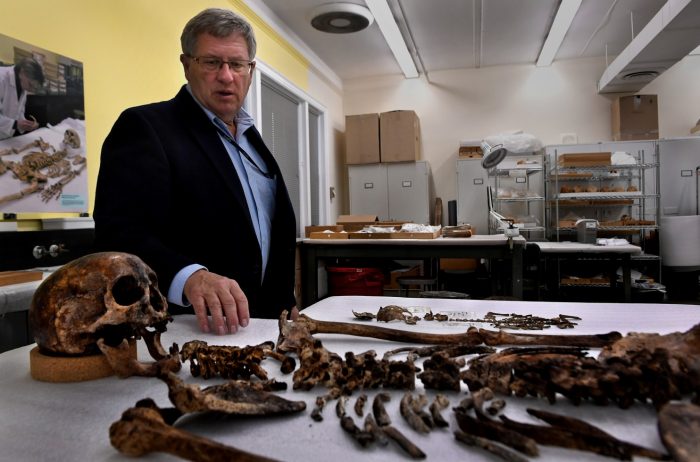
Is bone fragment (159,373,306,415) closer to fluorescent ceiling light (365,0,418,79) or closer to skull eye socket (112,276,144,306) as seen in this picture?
skull eye socket (112,276,144,306)

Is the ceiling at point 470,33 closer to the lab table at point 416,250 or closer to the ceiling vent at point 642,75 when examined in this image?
the ceiling vent at point 642,75

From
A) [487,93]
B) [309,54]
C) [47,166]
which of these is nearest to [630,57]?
[487,93]

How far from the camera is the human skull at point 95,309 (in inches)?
34.6

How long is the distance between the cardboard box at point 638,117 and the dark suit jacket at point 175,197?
697 centimetres

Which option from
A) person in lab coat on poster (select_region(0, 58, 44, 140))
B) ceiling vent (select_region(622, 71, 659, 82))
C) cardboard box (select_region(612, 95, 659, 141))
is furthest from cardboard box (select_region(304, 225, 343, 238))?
cardboard box (select_region(612, 95, 659, 141))

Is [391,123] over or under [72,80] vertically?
over

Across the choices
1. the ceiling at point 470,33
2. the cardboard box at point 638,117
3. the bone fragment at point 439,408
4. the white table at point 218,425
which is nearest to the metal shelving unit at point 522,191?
the cardboard box at point 638,117

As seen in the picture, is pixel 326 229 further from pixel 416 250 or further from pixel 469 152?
pixel 469 152

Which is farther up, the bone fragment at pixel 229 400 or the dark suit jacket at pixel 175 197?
the dark suit jacket at pixel 175 197

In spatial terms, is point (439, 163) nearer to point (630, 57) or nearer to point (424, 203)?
point (424, 203)

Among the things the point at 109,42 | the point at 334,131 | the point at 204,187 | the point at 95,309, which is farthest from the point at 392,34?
the point at 95,309

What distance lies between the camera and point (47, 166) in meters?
2.70

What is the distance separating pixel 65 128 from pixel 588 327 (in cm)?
290

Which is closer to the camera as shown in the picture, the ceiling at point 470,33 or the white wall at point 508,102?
the ceiling at point 470,33
